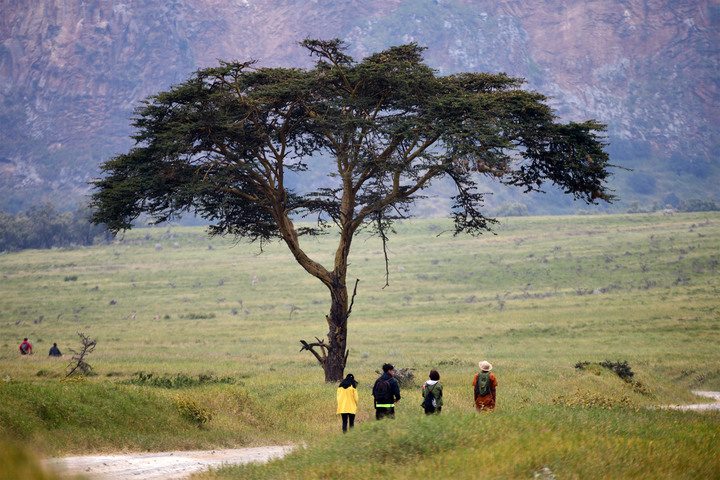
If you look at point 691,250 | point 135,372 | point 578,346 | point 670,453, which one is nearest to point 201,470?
point 670,453

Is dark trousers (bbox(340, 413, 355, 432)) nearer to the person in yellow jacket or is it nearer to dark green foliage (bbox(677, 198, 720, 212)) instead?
the person in yellow jacket

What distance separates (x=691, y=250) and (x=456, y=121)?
79.0 meters

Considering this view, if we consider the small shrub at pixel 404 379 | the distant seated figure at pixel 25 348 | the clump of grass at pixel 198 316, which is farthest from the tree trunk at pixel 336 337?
the clump of grass at pixel 198 316

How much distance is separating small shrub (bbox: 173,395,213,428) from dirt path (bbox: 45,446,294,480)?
1.63 m

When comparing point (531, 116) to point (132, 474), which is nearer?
point (132, 474)

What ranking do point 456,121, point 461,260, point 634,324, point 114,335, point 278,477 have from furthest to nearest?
1. point 461,260
2. point 114,335
3. point 634,324
4. point 456,121
5. point 278,477

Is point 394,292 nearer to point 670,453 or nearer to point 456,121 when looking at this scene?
point 456,121

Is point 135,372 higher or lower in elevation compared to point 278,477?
lower

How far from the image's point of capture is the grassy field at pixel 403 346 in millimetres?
11055

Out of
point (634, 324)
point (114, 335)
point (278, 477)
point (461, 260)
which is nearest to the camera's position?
point (278, 477)

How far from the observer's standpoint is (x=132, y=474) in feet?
38.6

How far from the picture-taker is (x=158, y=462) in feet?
42.7

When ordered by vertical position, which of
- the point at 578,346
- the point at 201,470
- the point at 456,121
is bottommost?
the point at 578,346

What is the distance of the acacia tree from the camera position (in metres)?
22.0
